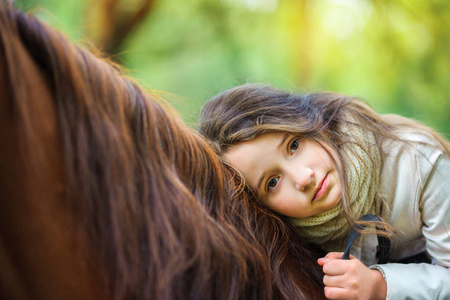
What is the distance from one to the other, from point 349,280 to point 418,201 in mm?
305

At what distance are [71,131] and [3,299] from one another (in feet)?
0.70

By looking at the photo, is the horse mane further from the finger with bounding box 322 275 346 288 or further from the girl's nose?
the girl's nose

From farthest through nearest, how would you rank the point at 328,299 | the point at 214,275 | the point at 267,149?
the point at 267,149, the point at 328,299, the point at 214,275

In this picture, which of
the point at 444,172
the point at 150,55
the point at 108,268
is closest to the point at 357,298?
the point at 444,172

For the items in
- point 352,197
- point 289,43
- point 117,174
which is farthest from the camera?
point 289,43

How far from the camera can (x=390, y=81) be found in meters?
2.65

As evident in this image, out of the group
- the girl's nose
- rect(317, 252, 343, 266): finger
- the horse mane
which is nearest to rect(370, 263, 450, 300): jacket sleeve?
rect(317, 252, 343, 266): finger

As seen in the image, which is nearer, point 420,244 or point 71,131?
point 71,131

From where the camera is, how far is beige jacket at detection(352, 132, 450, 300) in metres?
0.92

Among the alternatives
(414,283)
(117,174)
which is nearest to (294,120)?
(414,283)

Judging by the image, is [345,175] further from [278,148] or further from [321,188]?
[278,148]

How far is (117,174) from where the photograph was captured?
517 mm

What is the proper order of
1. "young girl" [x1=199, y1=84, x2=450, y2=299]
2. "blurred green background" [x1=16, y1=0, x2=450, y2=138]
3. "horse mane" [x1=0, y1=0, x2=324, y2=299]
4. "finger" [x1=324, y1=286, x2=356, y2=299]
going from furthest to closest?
"blurred green background" [x1=16, y1=0, x2=450, y2=138]
"young girl" [x1=199, y1=84, x2=450, y2=299]
"finger" [x1=324, y1=286, x2=356, y2=299]
"horse mane" [x1=0, y1=0, x2=324, y2=299]

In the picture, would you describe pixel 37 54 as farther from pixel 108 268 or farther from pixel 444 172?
pixel 444 172
